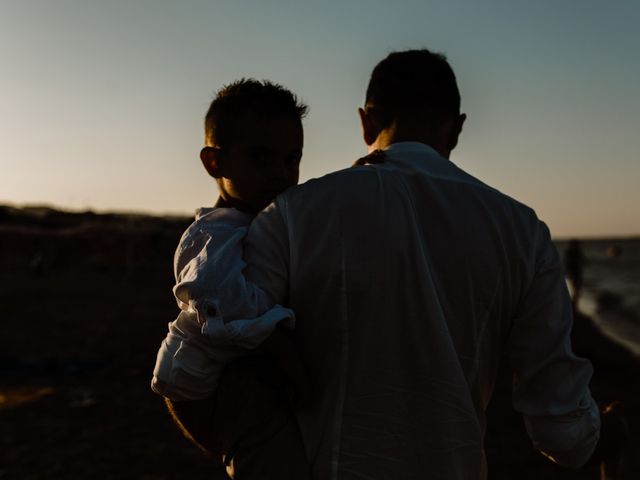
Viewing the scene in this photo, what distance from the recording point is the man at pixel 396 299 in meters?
1.57

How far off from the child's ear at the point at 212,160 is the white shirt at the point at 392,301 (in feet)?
1.60

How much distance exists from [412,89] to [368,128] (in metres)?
0.21

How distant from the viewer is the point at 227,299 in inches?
59.4

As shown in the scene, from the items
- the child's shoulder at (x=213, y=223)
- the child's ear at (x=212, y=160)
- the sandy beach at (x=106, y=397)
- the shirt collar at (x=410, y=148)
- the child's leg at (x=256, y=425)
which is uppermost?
the shirt collar at (x=410, y=148)

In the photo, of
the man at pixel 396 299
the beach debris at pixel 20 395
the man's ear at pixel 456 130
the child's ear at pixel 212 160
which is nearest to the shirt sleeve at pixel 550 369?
the man at pixel 396 299

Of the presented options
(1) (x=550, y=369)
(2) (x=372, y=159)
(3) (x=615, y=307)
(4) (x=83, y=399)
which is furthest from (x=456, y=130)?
(3) (x=615, y=307)

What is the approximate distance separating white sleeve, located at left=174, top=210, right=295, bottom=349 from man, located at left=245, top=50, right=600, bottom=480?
0.06 metres

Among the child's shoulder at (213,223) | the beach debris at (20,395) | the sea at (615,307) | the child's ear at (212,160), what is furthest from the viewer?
the sea at (615,307)

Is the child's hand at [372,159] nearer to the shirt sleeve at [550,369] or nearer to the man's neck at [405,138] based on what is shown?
the man's neck at [405,138]

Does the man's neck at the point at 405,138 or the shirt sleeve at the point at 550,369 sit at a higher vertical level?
the man's neck at the point at 405,138

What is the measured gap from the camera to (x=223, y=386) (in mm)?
1605

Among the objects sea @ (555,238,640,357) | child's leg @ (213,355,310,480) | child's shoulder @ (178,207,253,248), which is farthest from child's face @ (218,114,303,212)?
sea @ (555,238,640,357)

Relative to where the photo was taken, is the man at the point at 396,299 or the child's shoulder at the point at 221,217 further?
the child's shoulder at the point at 221,217

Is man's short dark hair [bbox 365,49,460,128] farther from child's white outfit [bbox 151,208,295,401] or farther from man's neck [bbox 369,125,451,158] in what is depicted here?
child's white outfit [bbox 151,208,295,401]
